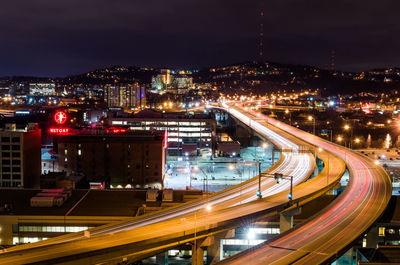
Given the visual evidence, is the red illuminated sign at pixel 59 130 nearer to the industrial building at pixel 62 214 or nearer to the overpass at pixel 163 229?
the industrial building at pixel 62 214

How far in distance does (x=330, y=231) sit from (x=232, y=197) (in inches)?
151

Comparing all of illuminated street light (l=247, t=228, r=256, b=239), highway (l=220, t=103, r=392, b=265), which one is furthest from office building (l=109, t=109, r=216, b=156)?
illuminated street light (l=247, t=228, r=256, b=239)

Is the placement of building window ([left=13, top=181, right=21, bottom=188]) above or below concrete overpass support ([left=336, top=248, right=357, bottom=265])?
above

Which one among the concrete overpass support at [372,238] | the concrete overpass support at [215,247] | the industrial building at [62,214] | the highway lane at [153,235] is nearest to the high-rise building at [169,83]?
the industrial building at [62,214]

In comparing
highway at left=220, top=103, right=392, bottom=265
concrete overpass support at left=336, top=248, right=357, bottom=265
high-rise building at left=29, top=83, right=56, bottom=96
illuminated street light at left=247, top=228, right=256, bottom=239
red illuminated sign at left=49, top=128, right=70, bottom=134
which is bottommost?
concrete overpass support at left=336, top=248, right=357, bottom=265

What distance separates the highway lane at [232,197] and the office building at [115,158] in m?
7.69

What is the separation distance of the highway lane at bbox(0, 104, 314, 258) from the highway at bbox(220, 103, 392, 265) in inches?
96.5

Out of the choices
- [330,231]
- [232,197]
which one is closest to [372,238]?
[330,231]

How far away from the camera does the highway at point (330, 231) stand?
8477 millimetres

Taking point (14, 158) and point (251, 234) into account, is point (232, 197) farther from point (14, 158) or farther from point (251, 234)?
point (14, 158)

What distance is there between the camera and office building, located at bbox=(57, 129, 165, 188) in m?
24.0

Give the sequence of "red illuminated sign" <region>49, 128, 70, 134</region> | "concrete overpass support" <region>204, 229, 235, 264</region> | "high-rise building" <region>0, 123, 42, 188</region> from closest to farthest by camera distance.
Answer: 1. "concrete overpass support" <region>204, 229, 235, 264</region>
2. "high-rise building" <region>0, 123, 42, 188</region>
3. "red illuminated sign" <region>49, 128, 70, 134</region>

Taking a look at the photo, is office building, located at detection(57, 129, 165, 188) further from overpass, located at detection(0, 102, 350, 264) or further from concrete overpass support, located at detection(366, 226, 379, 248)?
concrete overpass support, located at detection(366, 226, 379, 248)

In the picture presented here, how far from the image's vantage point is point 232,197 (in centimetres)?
1326
